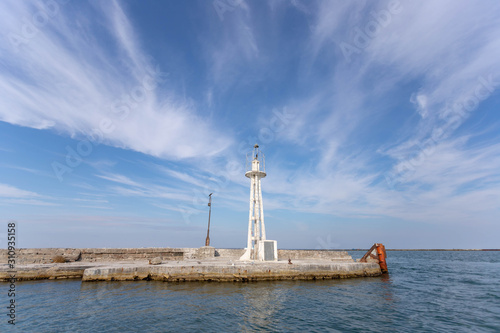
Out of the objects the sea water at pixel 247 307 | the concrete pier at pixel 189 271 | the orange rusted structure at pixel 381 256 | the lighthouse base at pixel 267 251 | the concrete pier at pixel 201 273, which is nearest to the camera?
the sea water at pixel 247 307

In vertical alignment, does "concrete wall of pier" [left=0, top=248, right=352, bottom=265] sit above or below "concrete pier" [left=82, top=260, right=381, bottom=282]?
above

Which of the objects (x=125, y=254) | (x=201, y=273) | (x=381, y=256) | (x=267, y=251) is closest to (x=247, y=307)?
(x=201, y=273)

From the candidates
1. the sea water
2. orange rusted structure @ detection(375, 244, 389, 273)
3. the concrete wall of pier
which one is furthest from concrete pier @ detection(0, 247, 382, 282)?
orange rusted structure @ detection(375, 244, 389, 273)

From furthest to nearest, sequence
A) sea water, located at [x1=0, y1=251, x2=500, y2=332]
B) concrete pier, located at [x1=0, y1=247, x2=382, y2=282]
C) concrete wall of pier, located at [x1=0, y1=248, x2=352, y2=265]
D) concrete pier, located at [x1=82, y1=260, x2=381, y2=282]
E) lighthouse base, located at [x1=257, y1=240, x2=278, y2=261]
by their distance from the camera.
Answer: concrete wall of pier, located at [x1=0, y1=248, x2=352, y2=265] → lighthouse base, located at [x1=257, y1=240, x2=278, y2=261] → concrete pier, located at [x1=0, y1=247, x2=382, y2=282] → concrete pier, located at [x1=82, y1=260, x2=381, y2=282] → sea water, located at [x1=0, y1=251, x2=500, y2=332]


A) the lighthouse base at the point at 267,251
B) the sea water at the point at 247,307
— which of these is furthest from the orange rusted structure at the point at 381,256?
the lighthouse base at the point at 267,251

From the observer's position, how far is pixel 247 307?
12648mm

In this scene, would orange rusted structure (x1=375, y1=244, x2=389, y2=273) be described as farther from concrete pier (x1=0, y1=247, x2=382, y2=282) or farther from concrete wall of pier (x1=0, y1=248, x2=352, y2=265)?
concrete wall of pier (x1=0, y1=248, x2=352, y2=265)

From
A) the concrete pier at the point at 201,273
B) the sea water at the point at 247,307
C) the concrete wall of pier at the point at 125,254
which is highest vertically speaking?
the concrete wall of pier at the point at 125,254

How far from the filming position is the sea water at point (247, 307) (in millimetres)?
10297

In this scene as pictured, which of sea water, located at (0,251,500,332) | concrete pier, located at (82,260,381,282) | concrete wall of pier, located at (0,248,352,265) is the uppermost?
concrete wall of pier, located at (0,248,352,265)

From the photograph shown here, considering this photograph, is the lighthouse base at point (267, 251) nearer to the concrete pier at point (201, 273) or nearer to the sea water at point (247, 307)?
the concrete pier at point (201, 273)

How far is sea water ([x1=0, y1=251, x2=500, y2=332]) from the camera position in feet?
33.8

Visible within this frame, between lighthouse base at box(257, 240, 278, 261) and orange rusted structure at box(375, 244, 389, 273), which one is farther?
orange rusted structure at box(375, 244, 389, 273)

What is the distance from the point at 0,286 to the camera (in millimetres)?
17516
